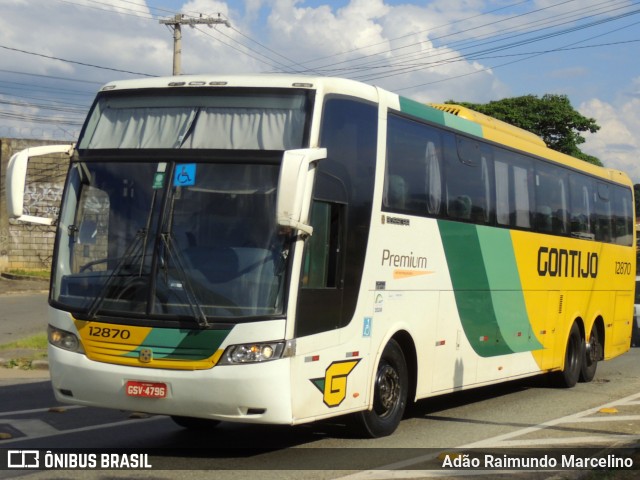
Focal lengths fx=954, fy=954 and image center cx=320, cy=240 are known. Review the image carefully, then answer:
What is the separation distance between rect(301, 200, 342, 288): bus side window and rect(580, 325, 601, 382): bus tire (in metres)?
8.92

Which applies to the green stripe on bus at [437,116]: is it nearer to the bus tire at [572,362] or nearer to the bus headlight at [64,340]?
the bus headlight at [64,340]

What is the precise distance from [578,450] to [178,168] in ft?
15.4

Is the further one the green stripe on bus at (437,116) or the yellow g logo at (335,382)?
the green stripe on bus at (437,116)

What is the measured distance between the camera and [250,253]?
807 centimetres

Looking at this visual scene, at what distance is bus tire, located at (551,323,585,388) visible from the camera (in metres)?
15.7

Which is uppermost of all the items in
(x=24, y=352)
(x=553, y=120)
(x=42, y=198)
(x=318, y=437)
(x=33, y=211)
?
(x=553, y=120)

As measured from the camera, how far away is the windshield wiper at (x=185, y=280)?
7.89 metres

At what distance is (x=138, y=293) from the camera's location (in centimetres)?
816

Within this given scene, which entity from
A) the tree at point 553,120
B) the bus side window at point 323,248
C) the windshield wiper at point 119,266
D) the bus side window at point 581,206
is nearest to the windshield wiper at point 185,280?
the windshield wiper at point 119,266

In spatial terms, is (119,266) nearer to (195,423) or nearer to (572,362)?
(195,423)

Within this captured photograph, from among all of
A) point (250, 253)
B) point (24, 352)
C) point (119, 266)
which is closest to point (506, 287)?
point (250, 253)

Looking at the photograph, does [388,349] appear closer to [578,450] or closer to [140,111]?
[578,450]

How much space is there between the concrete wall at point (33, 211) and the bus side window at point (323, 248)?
29349mm

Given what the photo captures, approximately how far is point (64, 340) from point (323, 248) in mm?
2451
